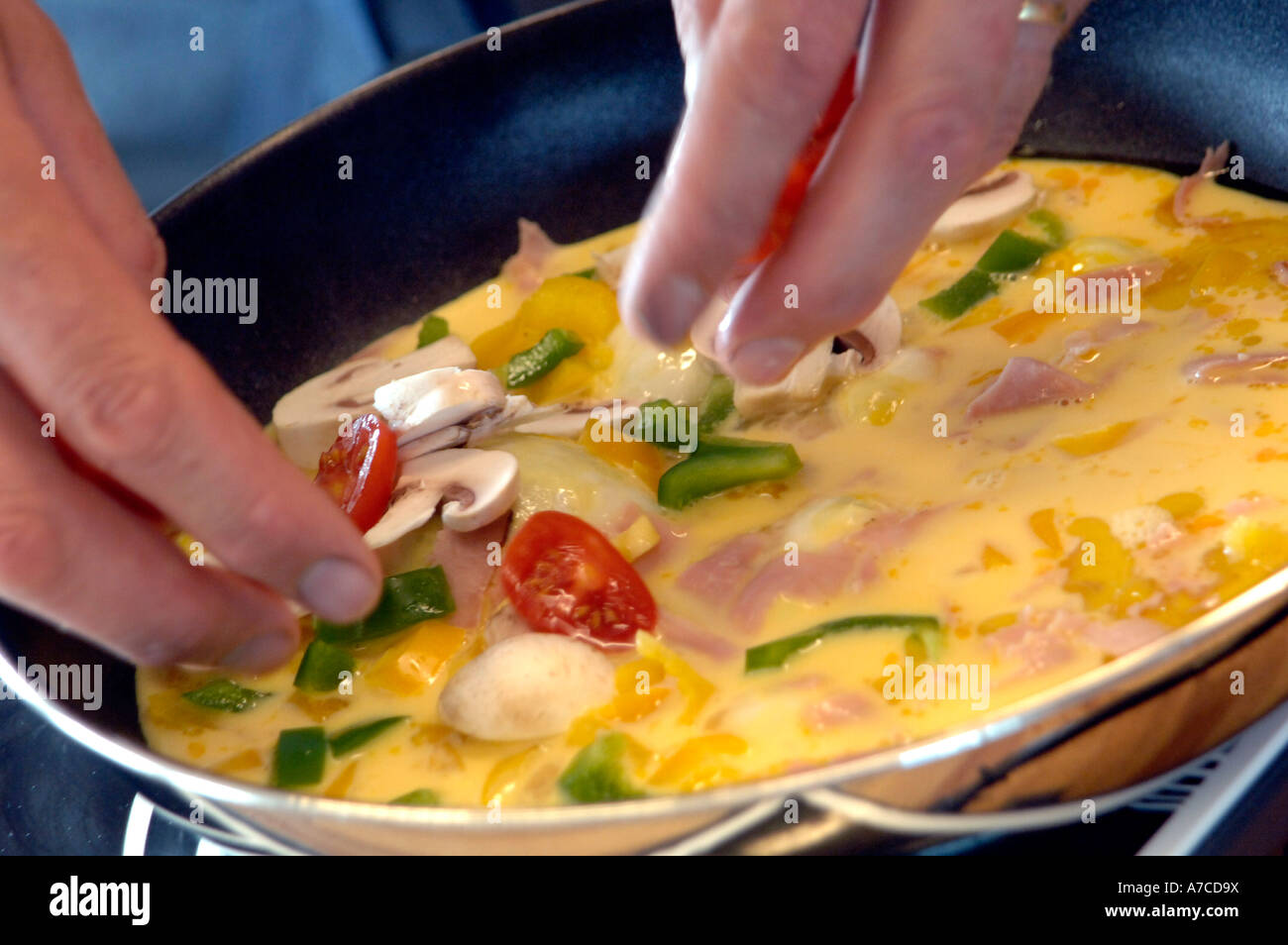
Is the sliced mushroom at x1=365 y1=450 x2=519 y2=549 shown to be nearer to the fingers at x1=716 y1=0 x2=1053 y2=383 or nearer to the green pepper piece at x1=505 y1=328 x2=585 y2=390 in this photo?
the green pepper piece at x1=505 y1=328 x2=585 y2=390

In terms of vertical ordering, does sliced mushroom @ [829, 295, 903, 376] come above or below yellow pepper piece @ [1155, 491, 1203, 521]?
above

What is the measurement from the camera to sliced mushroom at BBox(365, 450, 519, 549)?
55.4 inches

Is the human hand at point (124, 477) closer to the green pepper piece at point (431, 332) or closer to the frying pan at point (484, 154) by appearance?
the frying pan at point (484, 154)

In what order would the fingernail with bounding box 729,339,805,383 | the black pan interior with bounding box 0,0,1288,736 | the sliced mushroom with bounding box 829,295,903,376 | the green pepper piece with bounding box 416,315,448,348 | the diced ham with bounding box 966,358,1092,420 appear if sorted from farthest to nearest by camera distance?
1. the green pepper piece with bounding box 416,315,448,348
2. the black pan interior with bounding box 0,0,1288,736
3. the sliced mushroom with bounding box 829,295,903,376
4. the diced ham with bounding box 966,358,1092,420
5. the fingernail with bounding box 729,339,805,383

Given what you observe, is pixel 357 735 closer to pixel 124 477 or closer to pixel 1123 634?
pixel 124 477

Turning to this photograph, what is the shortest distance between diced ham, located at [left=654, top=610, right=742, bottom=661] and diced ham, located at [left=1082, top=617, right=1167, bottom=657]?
0.36m

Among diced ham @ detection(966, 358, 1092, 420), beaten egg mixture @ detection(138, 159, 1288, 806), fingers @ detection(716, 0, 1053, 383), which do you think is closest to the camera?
fingers @ detection(716, 0, 1053, 383)

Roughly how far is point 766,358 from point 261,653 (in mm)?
529

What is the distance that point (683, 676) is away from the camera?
1236mm

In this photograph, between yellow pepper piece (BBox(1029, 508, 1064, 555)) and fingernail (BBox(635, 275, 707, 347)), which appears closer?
fingernail (BBox(635, 275, 707, 347))

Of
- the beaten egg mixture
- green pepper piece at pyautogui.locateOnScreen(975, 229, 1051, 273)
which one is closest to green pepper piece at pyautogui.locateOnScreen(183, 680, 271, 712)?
A: the beaten egg mixture

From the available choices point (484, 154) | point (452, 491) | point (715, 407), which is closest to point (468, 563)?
point (452, 491)

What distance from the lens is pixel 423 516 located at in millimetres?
1421

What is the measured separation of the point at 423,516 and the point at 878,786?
736 mm
